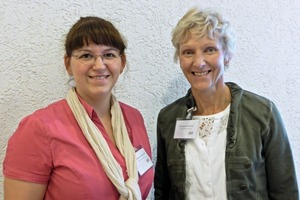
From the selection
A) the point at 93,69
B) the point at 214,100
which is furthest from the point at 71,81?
the point at 214,100

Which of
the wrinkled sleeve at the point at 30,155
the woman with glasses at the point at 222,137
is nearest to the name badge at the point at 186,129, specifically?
the woman with glasses at the point at 222,137

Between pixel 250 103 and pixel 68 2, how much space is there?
79 centimetres

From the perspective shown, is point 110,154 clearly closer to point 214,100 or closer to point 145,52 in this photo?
point 214,100

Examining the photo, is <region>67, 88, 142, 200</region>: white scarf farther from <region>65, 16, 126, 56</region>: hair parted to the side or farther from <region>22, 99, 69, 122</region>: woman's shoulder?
<region>65, 16, 126, 56</region>: hair parted to the side

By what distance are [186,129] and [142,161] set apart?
220 millimetres

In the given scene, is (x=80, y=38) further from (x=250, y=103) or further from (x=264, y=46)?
(x=264, y=46)

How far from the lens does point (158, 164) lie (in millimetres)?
1452

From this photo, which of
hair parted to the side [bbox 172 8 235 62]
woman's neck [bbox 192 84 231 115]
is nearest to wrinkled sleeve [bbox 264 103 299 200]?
woman's neck [bbox 192 84 231 115]

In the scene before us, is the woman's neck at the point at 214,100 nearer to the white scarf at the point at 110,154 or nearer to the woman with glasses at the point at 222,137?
the woman with glasses at the point at 222,137

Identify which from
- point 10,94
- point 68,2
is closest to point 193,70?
point 68,2

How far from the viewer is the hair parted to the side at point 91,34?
3.57 feet

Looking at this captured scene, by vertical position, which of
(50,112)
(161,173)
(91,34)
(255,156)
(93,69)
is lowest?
(161,173)

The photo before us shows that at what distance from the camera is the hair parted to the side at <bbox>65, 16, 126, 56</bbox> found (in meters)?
1.09

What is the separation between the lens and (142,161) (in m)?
1.24
